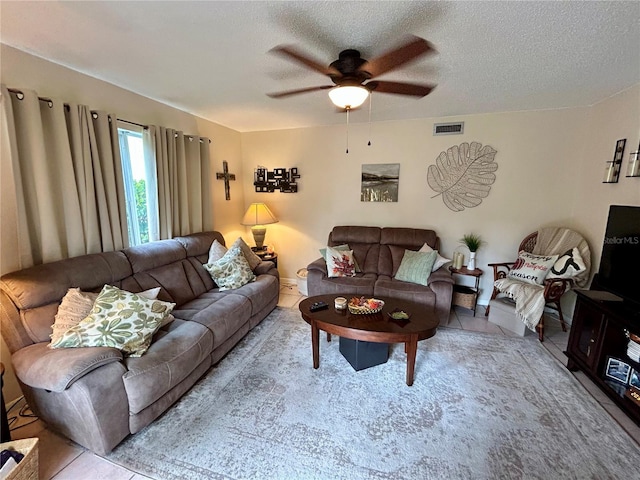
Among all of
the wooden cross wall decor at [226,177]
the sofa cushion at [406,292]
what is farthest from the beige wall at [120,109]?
the sofa cushion at [406,292]

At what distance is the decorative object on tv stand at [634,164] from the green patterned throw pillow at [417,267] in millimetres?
1800

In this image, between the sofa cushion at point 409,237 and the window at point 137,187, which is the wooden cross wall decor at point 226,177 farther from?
the sofa cushion at point 409,237

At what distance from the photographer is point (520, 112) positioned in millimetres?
3311

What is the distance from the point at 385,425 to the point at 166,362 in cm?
151

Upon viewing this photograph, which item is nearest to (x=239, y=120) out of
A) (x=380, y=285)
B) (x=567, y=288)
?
(x=380, y=285)

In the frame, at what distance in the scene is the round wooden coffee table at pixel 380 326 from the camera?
2.10 meters

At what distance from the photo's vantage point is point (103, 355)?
5.28 ft

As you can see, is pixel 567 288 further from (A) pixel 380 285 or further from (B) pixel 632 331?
(A) pixel 380 285

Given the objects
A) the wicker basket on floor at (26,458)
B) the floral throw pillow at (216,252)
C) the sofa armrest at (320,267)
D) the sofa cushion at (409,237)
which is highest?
the sofa cushion at (409,237)

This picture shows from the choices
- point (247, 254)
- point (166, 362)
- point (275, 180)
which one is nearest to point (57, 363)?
point (166, 362)

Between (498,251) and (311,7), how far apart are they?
139 inches

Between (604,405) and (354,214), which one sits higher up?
(354,214)

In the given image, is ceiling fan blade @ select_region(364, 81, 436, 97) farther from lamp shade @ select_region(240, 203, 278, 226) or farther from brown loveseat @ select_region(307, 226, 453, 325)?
lamp shade @ select_region(240, 203, 278, 226)

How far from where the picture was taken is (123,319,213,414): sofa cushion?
167 centimetres
